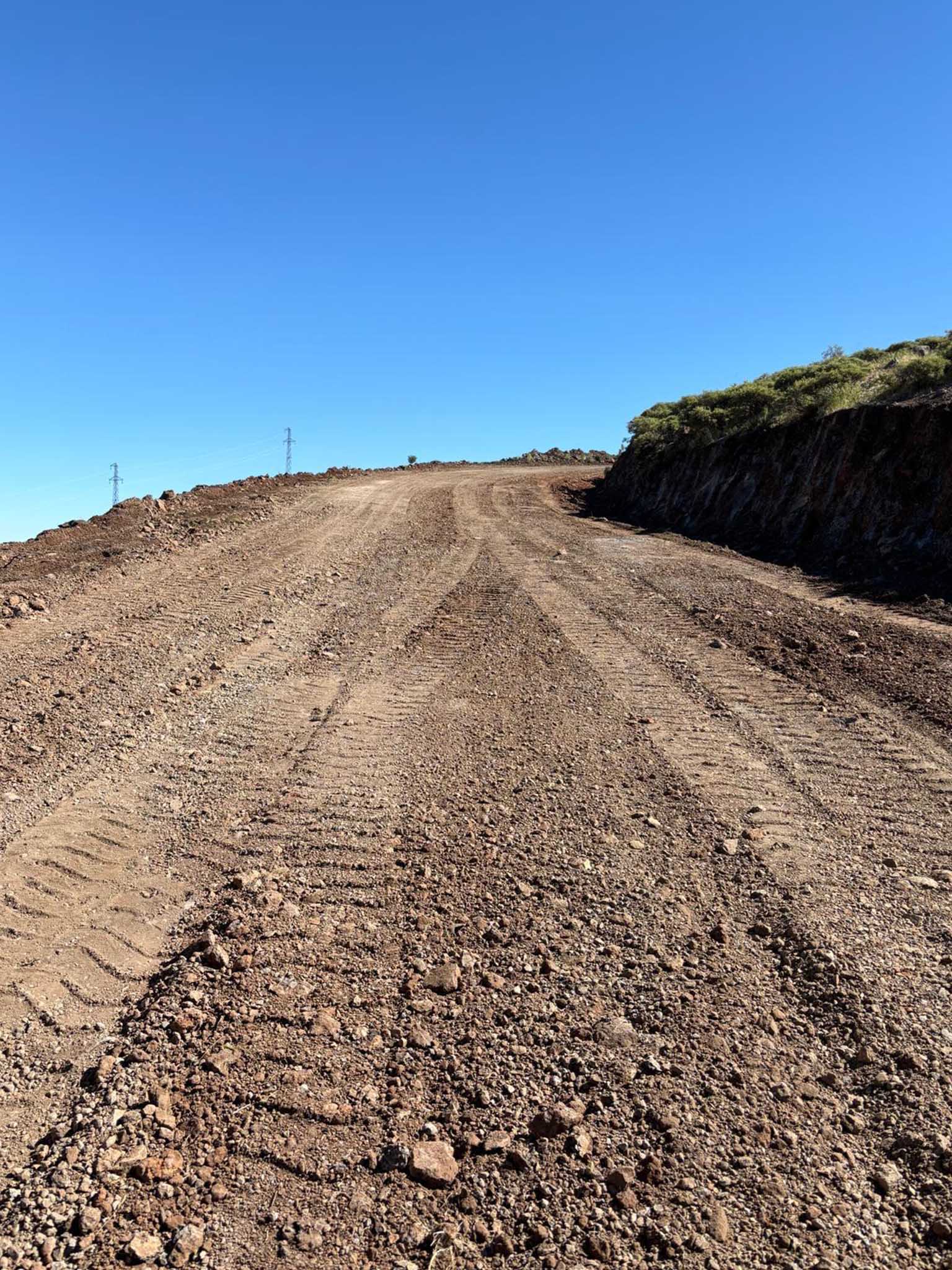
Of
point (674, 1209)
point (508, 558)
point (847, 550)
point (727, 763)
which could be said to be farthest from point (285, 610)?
point (847, 550)

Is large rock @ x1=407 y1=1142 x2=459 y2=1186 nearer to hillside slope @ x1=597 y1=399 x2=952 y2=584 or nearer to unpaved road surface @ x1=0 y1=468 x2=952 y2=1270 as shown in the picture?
unpaved road surface @ x1=0 y1=468 x2=952 y2=1270

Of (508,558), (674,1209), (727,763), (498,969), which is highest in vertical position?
(508,558)

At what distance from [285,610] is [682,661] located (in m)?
4.44

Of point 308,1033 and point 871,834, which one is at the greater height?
point 871,834

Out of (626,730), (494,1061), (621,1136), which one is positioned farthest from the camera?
(626,730)

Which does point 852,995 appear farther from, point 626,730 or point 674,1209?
point 626,730

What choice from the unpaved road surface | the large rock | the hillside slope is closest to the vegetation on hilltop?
the hillside slope

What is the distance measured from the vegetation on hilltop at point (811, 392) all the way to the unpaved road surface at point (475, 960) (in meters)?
7.43

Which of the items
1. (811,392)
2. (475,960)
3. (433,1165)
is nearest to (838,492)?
(811,392)

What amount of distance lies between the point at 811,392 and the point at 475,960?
48.9 ft

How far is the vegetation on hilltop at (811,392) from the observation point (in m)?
12.6

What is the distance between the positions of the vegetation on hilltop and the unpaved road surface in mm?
7431

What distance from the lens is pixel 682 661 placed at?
719cm

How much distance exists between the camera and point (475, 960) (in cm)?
332
